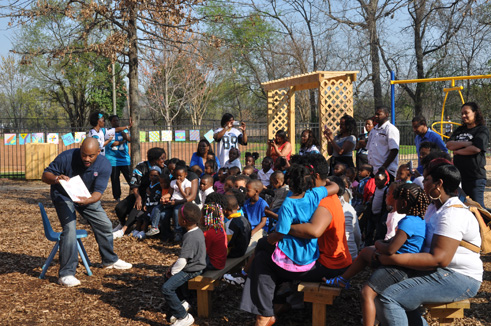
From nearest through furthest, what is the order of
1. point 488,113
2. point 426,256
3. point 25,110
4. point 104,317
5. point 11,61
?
point 426,256 → point 104,317 → point 488,113 → point 11,61 → point 25,110

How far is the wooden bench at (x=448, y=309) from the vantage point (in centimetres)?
368

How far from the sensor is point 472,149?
613cm

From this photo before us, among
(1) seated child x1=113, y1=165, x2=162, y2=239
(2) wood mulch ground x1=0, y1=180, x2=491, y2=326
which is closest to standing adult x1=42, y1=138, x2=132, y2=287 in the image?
(2) wood mulch ground x1=0, y1=180, x2=491, y2=326

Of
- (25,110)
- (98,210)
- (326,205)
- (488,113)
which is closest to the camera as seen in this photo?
(326,205)

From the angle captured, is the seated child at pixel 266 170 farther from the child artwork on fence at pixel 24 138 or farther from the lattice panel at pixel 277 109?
the child artwork on fence at pixel 24 138

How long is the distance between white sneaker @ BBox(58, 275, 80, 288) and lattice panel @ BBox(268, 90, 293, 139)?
851 cm

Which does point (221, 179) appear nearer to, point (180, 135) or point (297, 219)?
point (297, 219)

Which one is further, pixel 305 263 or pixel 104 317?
pixel 104 317

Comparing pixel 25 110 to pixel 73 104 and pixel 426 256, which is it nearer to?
pixel 73 104

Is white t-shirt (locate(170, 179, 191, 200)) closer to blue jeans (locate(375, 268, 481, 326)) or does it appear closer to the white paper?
the white paper

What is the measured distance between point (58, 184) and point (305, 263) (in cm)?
311

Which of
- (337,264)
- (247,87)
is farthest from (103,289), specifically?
(247,87)

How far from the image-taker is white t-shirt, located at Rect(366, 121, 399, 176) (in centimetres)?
737

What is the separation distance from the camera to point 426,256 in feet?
11.4
